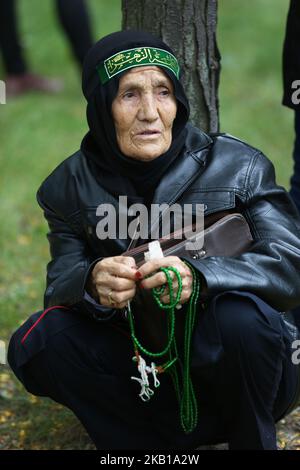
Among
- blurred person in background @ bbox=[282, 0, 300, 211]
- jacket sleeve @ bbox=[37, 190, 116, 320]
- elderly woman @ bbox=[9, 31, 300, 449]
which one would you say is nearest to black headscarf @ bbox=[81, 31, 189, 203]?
elderly woman @ bbox=[9, 31, 300, 449]

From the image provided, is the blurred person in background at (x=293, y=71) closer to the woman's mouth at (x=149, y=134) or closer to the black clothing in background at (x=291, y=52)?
the black clothing in background at (x=291, y=52)

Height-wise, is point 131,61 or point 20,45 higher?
point 20,45

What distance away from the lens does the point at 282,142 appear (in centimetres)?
708

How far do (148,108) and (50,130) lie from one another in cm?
454

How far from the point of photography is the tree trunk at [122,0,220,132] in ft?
10.9

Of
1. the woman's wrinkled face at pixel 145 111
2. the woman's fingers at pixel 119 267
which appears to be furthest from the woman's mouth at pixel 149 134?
the woman's fingers at pixel 119 267

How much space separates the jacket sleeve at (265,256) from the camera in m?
2.58

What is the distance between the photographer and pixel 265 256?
2639mm

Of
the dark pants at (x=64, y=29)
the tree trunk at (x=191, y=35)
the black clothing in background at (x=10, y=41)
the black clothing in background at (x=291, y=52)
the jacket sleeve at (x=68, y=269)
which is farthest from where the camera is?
the black clothing in background at (x=10, y=41)

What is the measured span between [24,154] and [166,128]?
408cm

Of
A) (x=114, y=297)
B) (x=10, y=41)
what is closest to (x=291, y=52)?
(x=114, y=297)

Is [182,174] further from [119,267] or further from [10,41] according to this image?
[10,41]

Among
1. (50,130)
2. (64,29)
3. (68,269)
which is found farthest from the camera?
(64,29)

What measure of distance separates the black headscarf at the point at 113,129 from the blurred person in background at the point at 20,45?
4844 millimetres
